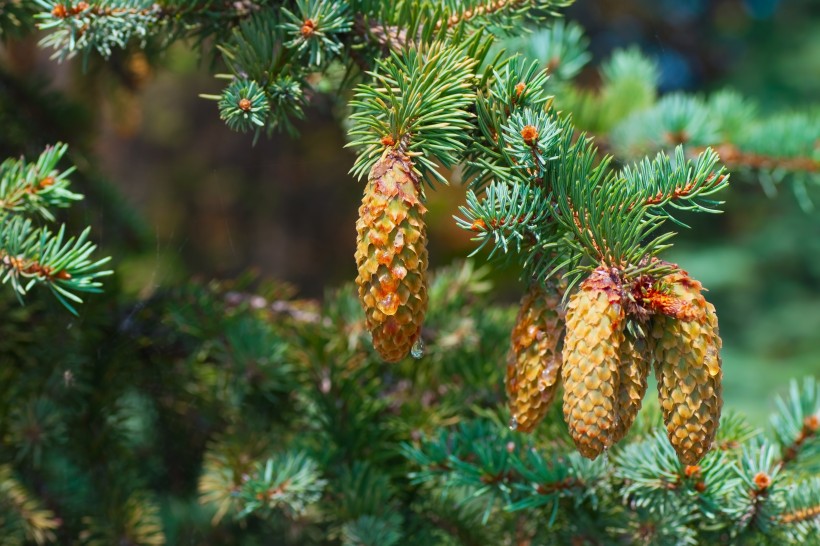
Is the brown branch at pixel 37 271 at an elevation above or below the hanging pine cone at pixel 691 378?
above

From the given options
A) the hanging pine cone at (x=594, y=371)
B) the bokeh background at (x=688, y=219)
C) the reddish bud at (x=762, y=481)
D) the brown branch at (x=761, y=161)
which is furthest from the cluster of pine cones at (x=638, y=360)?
the bokeh background at (x=688, y=219)

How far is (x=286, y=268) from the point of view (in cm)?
477

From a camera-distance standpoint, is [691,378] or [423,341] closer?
[691,378]

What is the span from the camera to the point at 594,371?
613 millimetres

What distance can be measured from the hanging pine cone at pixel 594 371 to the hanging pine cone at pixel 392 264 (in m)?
0.13

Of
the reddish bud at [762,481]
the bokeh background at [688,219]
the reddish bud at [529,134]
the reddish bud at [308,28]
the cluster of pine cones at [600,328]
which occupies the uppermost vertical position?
the bokeh background at [688,219]

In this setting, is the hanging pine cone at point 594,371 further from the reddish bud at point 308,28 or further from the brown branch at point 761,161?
the brown branch at point 761,161

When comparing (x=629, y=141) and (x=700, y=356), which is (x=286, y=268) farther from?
(x=700, y=356)

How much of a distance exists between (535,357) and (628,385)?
0.11 metres

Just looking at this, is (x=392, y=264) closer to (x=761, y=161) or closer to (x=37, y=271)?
(x=37, y=271)

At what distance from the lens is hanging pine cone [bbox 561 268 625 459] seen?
0.61 m

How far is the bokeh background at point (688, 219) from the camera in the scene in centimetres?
399

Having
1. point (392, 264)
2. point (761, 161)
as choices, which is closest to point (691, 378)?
point (392, 264)

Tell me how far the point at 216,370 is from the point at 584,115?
80 centimetres
